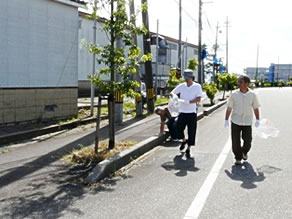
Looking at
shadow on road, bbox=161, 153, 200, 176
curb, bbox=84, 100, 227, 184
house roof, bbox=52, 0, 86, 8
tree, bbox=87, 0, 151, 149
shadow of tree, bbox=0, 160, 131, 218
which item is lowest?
shadow of tree, bbox=0, 160, 131, 218

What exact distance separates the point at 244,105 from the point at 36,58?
7170 mm

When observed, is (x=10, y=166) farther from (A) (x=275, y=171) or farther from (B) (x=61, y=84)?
(B) (x=61, y=84)

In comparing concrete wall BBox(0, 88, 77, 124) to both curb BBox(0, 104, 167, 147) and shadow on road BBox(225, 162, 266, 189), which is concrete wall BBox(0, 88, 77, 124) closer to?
curb BBox(0, 104, 167, 147)

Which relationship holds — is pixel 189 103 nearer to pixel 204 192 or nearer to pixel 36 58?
pixel 204 192

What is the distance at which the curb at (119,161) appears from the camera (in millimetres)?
5709

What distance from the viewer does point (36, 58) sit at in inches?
444

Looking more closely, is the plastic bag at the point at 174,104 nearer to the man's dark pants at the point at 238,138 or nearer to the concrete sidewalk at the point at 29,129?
the man's dark pants at the point at 238,138

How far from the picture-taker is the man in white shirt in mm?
6660

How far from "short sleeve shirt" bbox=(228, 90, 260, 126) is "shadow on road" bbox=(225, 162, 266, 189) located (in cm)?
82

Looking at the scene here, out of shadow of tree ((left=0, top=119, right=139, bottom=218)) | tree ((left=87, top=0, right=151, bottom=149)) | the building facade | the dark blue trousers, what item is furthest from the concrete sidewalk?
the building facade

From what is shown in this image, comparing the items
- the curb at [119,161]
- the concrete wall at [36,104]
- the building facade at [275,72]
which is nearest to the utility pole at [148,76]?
the concrete wall at [36,104]

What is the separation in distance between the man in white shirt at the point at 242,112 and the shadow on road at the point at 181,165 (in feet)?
2.88

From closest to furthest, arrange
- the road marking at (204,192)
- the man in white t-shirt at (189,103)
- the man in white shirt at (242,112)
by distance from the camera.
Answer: the road marking at (204,192), the man in white shirt at (242,112), the man in white t-shirt at (189,103)

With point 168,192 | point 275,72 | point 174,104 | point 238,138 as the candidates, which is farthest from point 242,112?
point 275,72
